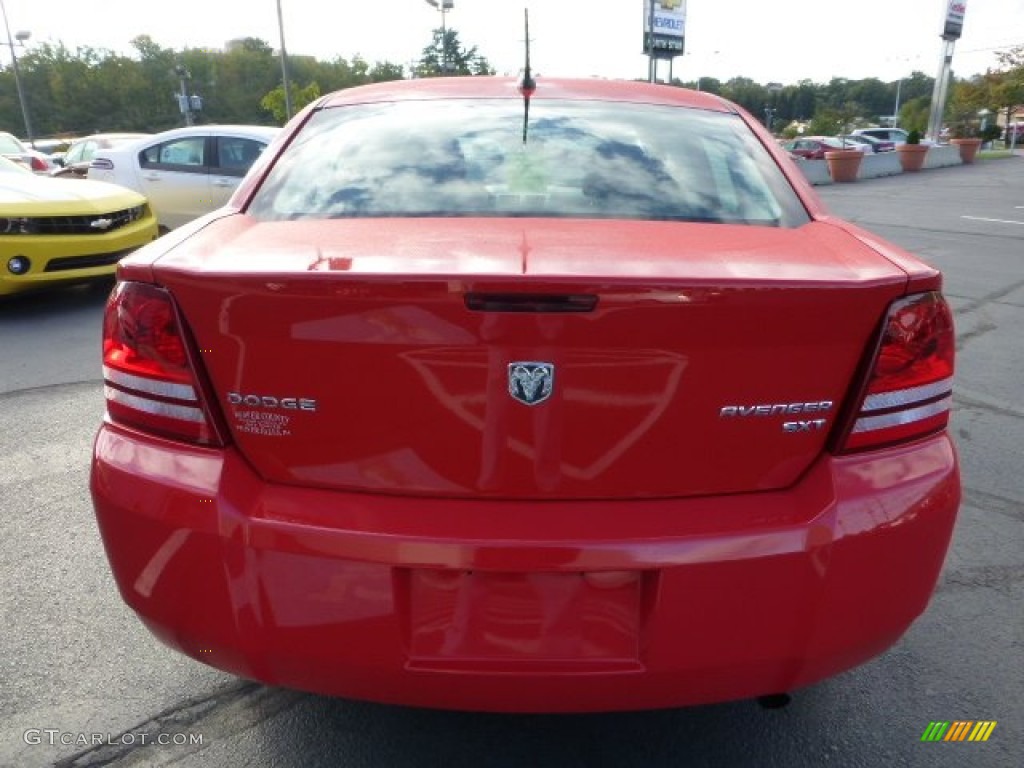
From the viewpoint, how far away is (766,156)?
7.78ft

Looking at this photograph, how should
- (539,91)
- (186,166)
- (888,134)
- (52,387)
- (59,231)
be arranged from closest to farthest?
(539,91)
(52,387)
(59,231)
(186,166)
(888,134)

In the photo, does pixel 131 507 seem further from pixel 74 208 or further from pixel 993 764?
pixel 74 208

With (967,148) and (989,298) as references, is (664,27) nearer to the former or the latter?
(967,148)

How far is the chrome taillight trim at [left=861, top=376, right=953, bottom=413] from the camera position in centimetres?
157

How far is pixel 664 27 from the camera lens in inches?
1116

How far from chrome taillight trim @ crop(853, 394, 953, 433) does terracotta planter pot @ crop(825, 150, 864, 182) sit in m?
23.1

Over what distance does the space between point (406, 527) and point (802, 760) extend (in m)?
1.19

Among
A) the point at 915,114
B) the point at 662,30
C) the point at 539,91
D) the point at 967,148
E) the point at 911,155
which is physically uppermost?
the point at 662,30

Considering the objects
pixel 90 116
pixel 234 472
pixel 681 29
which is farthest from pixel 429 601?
pixel 90 116

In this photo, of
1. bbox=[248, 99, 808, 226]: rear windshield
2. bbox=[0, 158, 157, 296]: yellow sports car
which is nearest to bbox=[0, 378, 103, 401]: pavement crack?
bbox=[0, 158, 157, 296]: yellow sports car

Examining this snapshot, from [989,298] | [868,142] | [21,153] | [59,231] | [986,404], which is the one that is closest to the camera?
[986,404]

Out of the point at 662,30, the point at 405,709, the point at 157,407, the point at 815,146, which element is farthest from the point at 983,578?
the point at 815,146

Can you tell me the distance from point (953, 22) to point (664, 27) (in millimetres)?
16105

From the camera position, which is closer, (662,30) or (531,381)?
(531,381)
